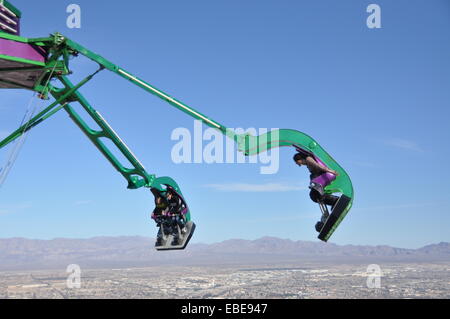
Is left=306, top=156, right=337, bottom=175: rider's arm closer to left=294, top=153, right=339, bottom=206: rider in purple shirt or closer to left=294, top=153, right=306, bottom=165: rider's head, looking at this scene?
left=294, top=153, right=339, bottom=206: rider in purple shirt

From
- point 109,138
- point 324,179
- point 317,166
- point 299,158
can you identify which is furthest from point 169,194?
point 324,179

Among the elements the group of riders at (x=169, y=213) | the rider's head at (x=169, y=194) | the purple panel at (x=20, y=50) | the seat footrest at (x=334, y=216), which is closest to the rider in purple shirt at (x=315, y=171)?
the seat footrest at (x=334, y=216)

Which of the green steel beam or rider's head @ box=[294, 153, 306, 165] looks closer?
rider's head @ box=[294, 153, 306, 165]

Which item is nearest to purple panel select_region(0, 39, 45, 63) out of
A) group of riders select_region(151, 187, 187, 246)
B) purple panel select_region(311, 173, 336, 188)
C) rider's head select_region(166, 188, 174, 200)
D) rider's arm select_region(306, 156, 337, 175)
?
group of riders select_region(151, 187, 187, 246)

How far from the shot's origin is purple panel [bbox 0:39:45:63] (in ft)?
51.1

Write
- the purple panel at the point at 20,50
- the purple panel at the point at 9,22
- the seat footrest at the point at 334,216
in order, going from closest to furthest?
1. the seat footrest at the point at 334,216
2. the purple panel at the point at 20,50
3. the purple panel at the point at 9,22

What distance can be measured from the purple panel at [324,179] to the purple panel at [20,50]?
941cm

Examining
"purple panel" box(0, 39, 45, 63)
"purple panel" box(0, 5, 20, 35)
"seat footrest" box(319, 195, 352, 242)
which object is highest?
"purple panel" box(0, 5, 20, 35)

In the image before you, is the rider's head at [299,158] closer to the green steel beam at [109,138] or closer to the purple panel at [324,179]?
the purple panel at [324,179]

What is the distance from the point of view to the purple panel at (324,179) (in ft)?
49.1

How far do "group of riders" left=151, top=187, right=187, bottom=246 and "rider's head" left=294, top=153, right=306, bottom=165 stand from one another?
5594 mm
